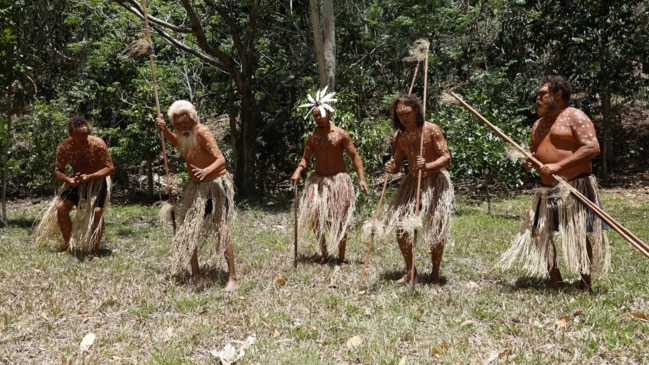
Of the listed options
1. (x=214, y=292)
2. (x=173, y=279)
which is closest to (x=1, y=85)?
(x=173, y=279)

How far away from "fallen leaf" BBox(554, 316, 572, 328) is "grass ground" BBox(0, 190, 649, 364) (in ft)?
0.04

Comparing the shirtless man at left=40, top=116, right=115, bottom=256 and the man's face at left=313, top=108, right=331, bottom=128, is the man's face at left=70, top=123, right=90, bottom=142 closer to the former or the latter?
the shirtless man at left=40, top=116, right=115, bottom=256

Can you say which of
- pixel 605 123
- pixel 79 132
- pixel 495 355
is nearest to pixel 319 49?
pixel 79 132

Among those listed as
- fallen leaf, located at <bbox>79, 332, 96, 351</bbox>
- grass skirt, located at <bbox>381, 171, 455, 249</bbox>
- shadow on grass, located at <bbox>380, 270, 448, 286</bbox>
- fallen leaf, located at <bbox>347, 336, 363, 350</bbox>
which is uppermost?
grass skirt, located at <bbox>381, 171, 455, 249</bbox>

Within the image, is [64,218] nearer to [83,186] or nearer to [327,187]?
[83,186]

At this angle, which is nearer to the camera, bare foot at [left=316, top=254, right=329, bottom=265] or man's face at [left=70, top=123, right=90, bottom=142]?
bare foot at [left=316, top=254, right=329, bottom=265]

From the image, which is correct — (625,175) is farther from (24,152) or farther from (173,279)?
(24,152)

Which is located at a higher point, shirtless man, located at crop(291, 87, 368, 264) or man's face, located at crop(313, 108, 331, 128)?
man's face, located at crop(313, 108, 331, 128)

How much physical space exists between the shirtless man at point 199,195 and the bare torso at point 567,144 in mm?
2554

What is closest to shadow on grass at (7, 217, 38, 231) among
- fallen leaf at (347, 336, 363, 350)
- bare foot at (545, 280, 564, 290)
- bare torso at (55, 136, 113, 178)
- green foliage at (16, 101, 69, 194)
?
bare torso at (55, 136, 113, 178)

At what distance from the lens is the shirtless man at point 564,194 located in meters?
4.11

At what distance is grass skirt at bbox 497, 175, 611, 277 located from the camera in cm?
414

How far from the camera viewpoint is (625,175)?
13.2m

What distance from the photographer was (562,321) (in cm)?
365
